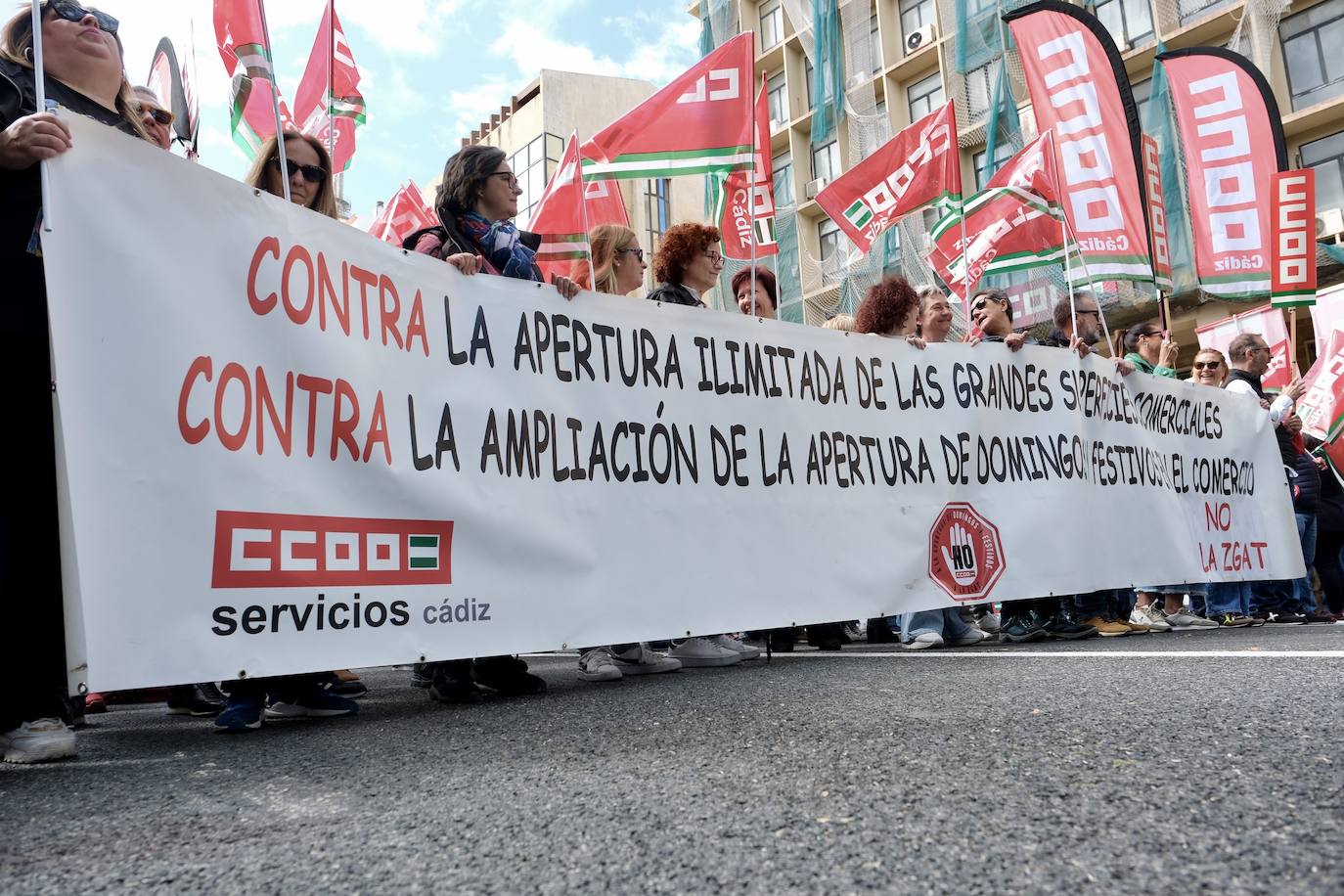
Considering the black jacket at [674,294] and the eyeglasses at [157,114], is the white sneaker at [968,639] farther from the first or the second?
the eyeglasses at [157,114]

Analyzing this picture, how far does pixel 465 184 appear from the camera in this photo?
11.2 feet

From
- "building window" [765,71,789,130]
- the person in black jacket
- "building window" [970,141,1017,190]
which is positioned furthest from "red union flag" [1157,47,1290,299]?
"building window" [765,71,789,130]

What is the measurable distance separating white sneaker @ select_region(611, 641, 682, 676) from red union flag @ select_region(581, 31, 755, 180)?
236 centimetres

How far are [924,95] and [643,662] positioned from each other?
20.9 metres

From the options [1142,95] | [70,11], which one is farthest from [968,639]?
[1142,95]

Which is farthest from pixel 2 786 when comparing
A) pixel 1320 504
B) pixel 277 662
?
pixel 1320 504

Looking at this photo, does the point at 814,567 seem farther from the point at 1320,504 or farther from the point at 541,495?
the point at 1320,504

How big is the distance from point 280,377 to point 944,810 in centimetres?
206

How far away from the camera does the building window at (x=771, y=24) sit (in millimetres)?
24812

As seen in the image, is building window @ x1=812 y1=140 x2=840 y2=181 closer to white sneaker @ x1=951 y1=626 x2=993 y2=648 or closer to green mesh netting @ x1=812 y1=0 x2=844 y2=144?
green mesh netting @ x1=812 y1=0 x2=844 y2=144

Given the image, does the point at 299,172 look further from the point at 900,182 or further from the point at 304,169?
the point at 900,182

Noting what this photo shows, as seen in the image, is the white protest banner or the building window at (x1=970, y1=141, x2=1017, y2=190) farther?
the building window at (x1=970, y1=141, x2=1017, y2=190)

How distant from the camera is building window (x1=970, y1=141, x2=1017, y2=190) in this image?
18266mm

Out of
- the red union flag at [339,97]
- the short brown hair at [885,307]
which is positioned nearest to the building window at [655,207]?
the red union flag at [339,97]
